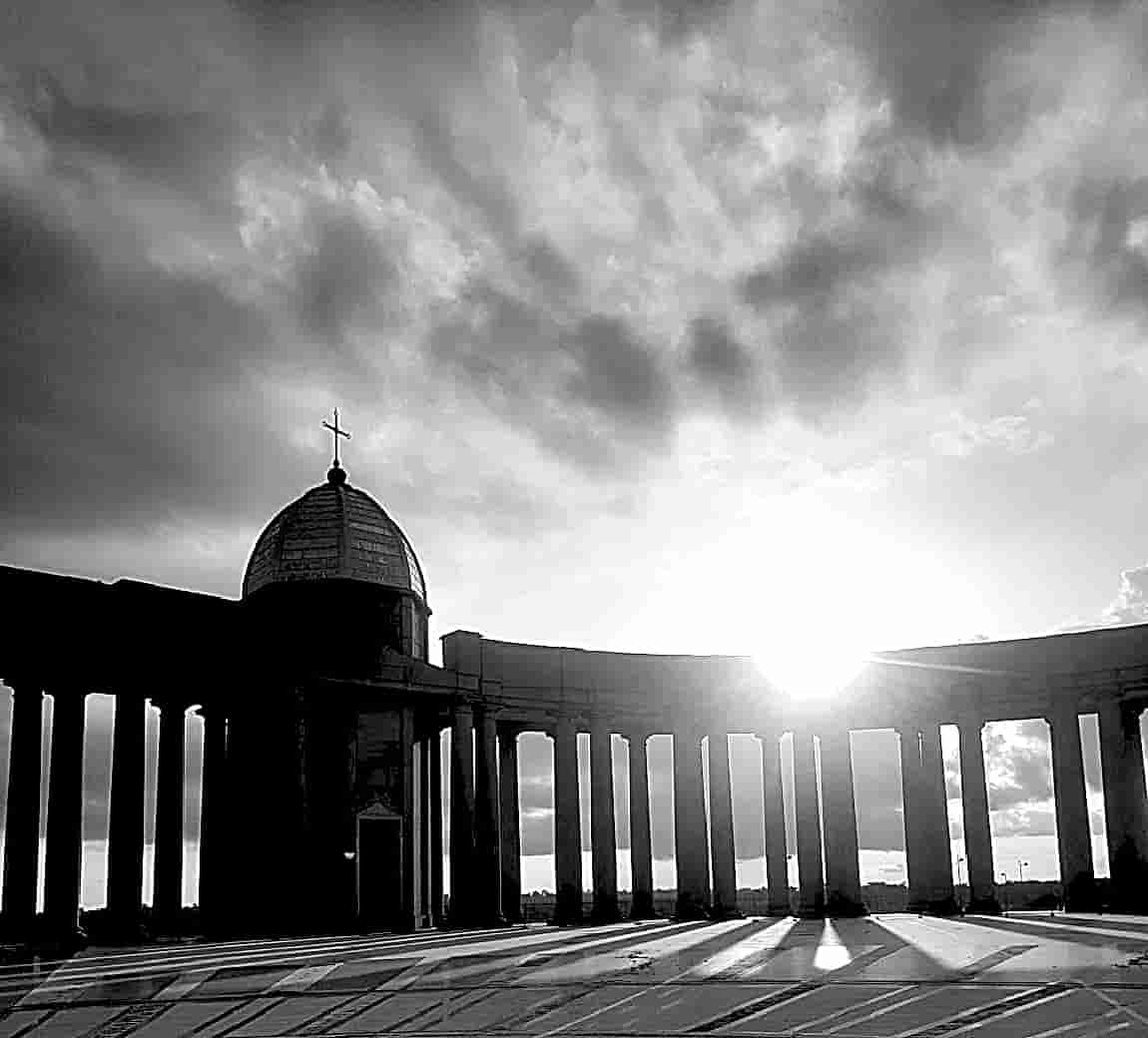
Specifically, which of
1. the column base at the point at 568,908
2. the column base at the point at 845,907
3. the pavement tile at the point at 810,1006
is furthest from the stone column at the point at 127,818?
the pavement tile at the point at 810,1006

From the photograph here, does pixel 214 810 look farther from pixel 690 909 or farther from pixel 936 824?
pixel 936 824

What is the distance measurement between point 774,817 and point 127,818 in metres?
30.0

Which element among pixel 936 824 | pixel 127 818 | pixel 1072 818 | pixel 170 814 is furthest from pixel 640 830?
pixel 127 818

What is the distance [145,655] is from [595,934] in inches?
668

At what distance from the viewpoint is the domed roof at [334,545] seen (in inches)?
2304

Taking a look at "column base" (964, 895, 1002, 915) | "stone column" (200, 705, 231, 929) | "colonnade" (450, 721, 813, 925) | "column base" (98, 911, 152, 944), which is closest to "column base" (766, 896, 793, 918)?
"colonnade" (450, 721, 813, 925)

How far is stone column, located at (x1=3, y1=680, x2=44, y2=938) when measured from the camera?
4672cm

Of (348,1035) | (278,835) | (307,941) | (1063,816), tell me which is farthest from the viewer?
(1063,816)

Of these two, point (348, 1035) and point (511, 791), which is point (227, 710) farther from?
point (348, 1035)

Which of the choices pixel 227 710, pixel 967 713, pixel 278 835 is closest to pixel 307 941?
pixel 278 835

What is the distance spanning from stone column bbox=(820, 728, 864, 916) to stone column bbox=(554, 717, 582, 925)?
1064 centimetres

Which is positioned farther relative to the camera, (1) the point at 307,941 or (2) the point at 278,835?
(2) the point at 278,835

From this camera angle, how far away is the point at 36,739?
47.5 m

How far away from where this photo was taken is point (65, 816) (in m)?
47.7
